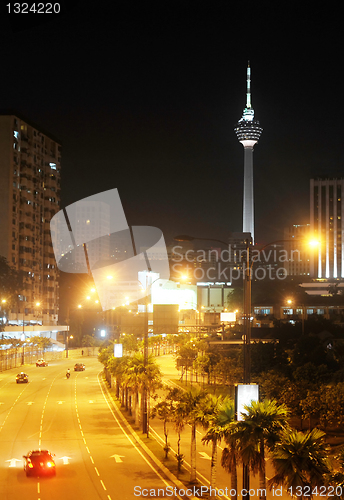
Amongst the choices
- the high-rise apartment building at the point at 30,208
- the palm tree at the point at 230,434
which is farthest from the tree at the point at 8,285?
the palm tree at the point at 230,434

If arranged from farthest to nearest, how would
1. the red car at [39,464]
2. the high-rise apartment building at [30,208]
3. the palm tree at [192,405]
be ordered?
the high-rise apartment building at [30,208], the red car at [39,464], the palm tree at [192,405]

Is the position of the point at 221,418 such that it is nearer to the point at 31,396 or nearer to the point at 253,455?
the point at 253,455

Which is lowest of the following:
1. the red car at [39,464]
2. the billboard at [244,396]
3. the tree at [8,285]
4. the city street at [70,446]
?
the city street at [70,446]

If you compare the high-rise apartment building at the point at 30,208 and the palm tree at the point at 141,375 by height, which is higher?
the high-rise apartment building at the point at 30,208

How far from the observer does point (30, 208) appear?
13962 centimetres

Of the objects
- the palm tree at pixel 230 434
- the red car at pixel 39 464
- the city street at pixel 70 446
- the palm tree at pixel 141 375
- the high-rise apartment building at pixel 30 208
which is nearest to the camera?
the palm tree at pixel 230 434

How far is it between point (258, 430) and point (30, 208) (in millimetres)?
124434

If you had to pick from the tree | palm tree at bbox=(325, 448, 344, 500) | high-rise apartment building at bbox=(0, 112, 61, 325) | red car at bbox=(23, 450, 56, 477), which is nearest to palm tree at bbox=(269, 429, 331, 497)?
palm tree at bbox=(325, 448, 344, 500)

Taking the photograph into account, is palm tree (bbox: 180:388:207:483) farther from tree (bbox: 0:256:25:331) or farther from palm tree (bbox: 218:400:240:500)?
tree (bbox: 0:256:25:331)

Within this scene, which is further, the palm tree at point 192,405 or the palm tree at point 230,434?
the palm tree at point 192,405

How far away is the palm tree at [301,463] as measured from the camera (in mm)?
19656

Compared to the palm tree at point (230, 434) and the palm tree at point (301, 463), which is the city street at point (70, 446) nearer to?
the palm tree at point (230, 434)

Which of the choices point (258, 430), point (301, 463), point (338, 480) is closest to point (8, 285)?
point (258, 430)

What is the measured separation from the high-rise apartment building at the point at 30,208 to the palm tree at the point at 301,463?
107 m
